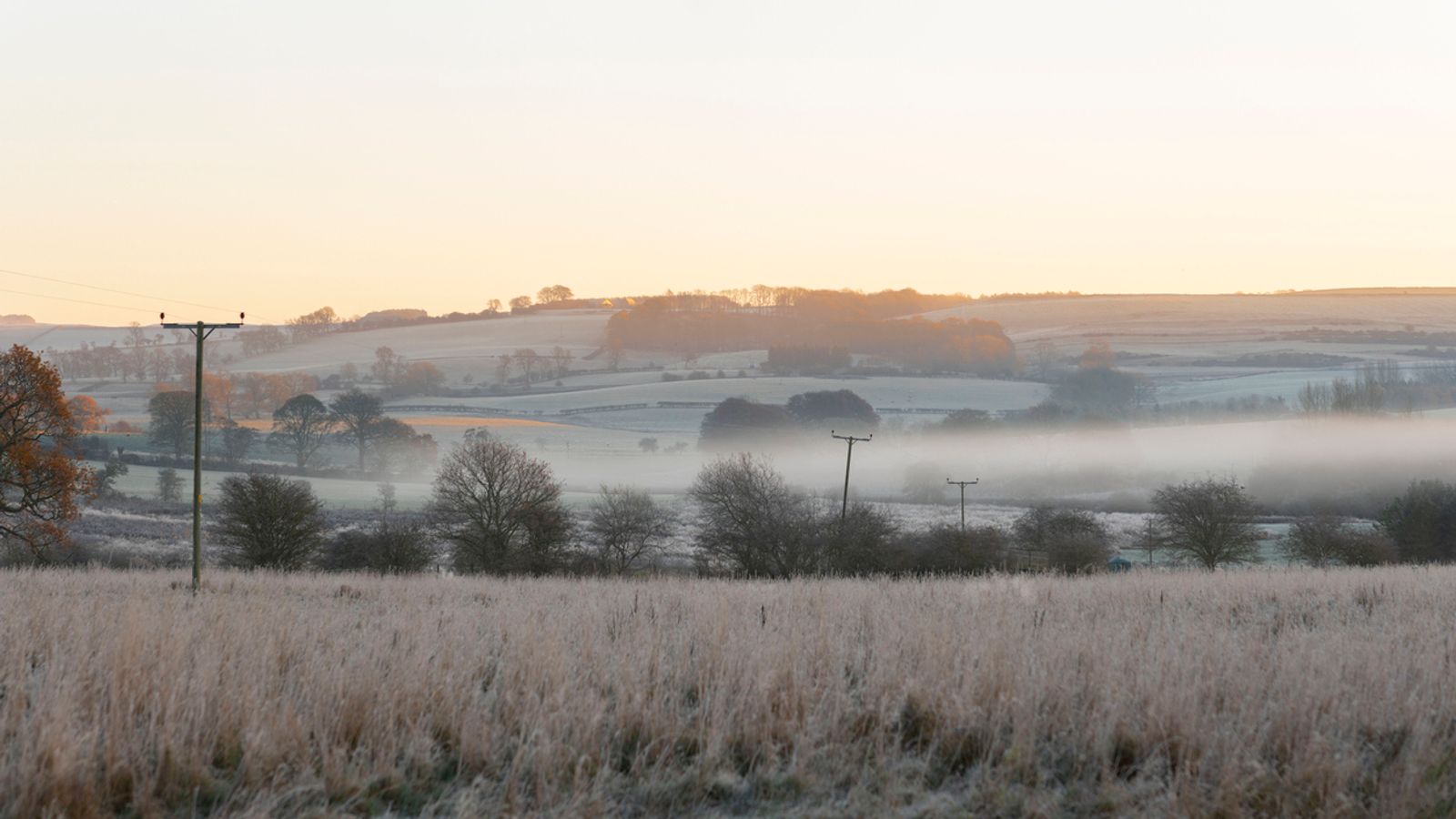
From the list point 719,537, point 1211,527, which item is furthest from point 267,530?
point 1211,527

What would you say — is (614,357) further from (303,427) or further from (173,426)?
(173,426)

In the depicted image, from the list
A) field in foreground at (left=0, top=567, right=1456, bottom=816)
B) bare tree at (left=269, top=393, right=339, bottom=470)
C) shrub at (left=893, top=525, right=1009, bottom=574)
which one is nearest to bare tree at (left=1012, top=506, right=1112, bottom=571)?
shrub at (left=893, top=525, right=1009, bottom=574)

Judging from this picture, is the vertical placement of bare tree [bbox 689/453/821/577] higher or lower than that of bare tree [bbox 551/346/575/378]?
lower

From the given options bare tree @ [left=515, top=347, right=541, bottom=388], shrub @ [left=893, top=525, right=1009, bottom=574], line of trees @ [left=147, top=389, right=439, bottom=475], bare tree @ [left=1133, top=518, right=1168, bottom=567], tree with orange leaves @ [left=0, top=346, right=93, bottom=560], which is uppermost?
bare tree @ [left=515, top=347, right=541, bottom=388]

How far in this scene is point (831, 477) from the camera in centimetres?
11875

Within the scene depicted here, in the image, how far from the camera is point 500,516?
195ft

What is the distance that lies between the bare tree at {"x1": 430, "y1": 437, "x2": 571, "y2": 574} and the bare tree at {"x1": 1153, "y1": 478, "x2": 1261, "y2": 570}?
1300 inches

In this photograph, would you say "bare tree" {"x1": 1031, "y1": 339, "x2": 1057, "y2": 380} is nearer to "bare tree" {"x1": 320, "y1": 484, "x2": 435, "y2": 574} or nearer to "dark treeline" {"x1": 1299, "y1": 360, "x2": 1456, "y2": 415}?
"dark treeline" {"x1": 1299, "y1": 360, "x2": 1456, "y2": 415}

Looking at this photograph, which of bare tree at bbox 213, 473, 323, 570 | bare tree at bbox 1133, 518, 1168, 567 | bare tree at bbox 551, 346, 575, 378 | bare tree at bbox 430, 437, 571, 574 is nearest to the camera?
bare tree at bbox 213, 473, 323, 570

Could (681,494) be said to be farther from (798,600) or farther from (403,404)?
(798,600)

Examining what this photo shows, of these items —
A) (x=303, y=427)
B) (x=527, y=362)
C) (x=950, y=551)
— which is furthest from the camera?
(x=527, y=362)

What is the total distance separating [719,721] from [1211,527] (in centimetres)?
6082

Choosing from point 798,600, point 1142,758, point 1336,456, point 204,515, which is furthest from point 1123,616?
point 1336,456

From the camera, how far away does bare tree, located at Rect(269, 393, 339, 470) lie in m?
113
